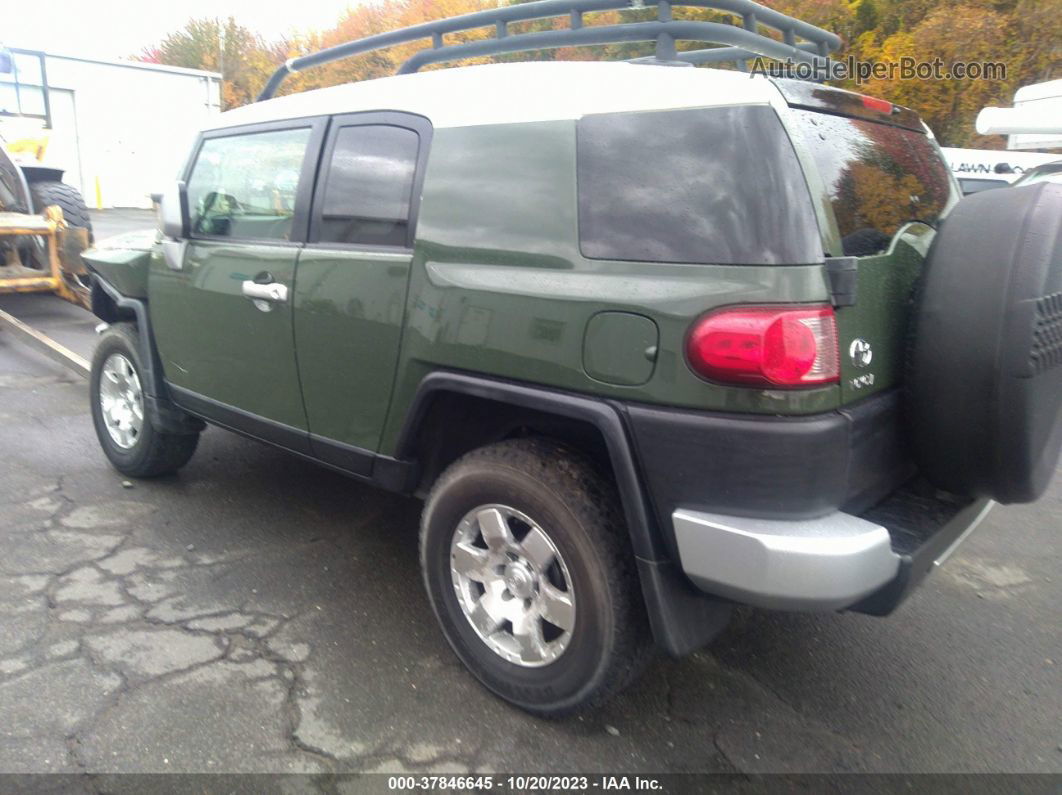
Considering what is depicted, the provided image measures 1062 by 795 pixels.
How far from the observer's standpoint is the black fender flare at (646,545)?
7.50ft

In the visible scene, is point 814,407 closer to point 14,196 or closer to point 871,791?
point 871,791

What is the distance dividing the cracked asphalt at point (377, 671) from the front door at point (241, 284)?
67 centimetres

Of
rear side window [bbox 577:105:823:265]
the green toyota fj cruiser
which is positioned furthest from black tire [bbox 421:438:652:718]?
rear side window [bbox 577:105:823:265]

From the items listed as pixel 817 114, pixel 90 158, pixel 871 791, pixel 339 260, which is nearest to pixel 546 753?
pixel 871 791

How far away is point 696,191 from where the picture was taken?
7.25ft

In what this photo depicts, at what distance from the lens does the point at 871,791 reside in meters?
2.43

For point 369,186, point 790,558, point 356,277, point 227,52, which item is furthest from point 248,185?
point 227,52

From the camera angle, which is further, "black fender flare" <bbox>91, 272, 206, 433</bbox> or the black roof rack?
"black fender flare" <bbox>91, 272, 206, 433</bbox>

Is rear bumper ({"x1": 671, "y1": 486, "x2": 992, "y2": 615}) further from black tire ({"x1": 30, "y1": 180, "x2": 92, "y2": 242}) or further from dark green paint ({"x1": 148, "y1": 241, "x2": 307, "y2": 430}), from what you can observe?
black tire ({"x1": 30, "y1": 180, "x2": 92, "y2": 242})

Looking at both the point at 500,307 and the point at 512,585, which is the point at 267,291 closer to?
A: the point at 500,307

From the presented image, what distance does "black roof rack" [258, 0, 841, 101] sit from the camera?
8.36 feet

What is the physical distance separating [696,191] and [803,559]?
97 cm

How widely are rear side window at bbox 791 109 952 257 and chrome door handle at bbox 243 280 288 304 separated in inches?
76.9

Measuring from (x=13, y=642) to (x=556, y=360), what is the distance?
7.39 feet
